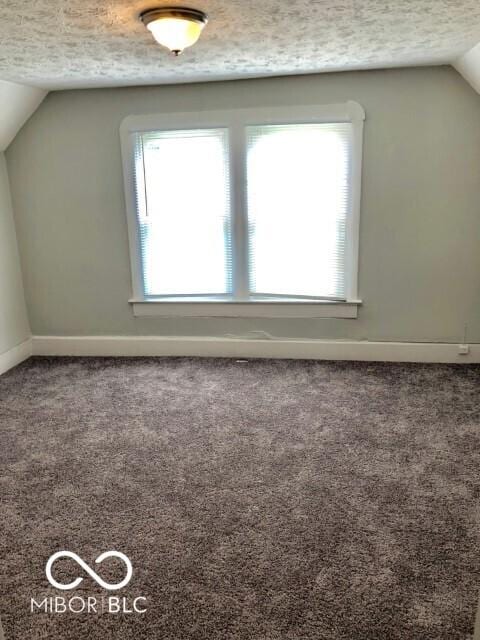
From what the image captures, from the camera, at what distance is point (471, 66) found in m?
3.32

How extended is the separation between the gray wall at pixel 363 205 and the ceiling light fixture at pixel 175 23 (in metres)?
1.60

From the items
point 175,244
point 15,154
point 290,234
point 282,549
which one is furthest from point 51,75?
point 282,549

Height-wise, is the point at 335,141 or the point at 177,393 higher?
the point at 335,141

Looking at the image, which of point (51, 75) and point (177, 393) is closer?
point (51, 75)

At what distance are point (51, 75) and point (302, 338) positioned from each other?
2684 millimetres

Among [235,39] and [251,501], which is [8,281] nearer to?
[235,39]

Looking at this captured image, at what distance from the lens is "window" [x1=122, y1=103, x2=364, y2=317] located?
3.92m

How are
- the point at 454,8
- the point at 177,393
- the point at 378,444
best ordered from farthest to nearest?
the point at 177,393
the point at 378,444
the point at 454,8

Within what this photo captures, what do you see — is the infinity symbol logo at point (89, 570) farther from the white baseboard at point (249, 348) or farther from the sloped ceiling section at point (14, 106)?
the sloped ceiling section at point (14, 106)

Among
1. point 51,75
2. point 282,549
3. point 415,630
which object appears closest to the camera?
point 415,630

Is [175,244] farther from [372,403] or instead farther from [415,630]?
[415,630]

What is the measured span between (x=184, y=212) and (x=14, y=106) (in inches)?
58.2

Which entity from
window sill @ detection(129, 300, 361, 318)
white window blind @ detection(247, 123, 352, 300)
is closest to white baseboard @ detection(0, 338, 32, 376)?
window sill @ detection(129, 300, 361, 318)

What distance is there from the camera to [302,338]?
170 inches
